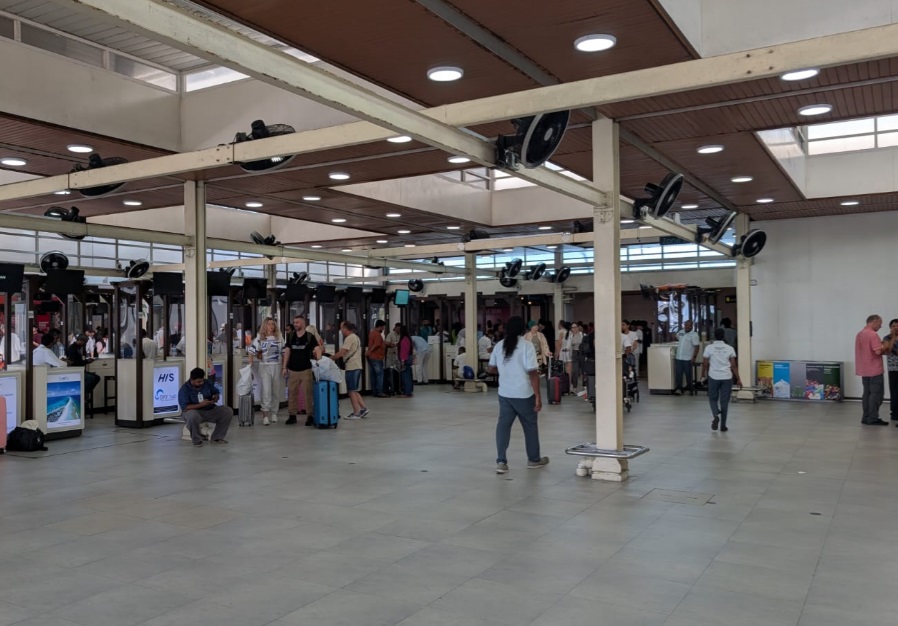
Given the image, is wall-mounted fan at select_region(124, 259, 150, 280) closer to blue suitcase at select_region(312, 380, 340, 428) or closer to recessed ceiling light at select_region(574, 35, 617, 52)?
blue suitcase at select_region(312, 380, 340, 428)

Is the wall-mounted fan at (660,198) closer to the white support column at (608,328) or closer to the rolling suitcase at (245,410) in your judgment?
the white support column at (608,328)

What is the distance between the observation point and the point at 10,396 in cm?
988

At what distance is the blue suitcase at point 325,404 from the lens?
36.8 feet

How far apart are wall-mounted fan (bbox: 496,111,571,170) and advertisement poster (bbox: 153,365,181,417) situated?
26.2 feet

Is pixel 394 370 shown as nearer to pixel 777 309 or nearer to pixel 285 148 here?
pixel 777 309

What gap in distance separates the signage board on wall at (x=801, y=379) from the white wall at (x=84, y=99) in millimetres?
11577

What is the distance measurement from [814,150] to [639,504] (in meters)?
9.45

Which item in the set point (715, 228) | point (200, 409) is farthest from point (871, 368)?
point (200, 409)

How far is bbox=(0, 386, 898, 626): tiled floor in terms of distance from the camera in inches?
159

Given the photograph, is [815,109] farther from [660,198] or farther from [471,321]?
[471,321]

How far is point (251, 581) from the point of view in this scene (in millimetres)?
4461

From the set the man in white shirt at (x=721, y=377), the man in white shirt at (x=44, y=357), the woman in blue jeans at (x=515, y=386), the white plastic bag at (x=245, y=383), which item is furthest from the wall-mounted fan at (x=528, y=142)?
the man in white shirt at (x=44, y=357)

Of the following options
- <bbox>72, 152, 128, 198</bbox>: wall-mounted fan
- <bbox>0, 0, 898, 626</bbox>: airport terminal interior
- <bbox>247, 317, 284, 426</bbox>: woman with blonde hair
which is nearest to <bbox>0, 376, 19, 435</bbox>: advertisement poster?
<bbox>0, 0, 898, 626</bbox>: airport terminal interior

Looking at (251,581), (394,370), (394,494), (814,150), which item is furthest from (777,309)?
(251,581)
